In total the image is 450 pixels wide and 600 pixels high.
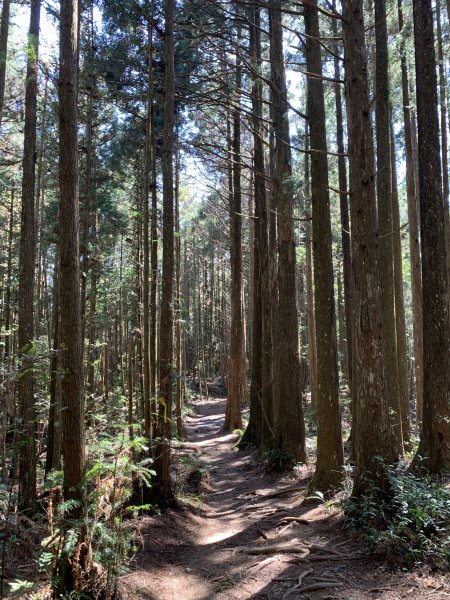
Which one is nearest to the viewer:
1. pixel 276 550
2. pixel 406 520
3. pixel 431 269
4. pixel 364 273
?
pixel 406 520

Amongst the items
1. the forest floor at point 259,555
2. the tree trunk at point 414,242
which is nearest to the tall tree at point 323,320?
the forest floor at point 259,555

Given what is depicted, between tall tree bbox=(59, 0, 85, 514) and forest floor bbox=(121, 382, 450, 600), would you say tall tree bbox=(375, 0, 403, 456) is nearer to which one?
forest floor bbox=(121, 382, 450, 600)

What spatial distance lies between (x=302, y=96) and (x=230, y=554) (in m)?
17.8

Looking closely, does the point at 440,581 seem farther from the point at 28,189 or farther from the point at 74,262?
the point at 28,189

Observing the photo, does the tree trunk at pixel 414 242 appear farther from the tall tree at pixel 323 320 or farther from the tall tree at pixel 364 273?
the tall tree at pixel 364 273

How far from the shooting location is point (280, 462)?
10000 mm

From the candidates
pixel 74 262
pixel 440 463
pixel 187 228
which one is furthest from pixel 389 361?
pixel 187 228

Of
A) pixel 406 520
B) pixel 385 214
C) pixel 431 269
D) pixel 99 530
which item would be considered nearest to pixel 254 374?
pixel 385 214

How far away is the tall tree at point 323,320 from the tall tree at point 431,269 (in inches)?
60.5

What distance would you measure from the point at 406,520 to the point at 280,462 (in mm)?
5450

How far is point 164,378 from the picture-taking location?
7305 millimetres

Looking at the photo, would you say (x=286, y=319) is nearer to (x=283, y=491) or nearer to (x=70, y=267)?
(x=283, y=491)

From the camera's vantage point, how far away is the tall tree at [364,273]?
231 inches

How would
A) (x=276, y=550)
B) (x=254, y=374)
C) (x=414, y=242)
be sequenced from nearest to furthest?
(x=276, y=550), (x=414, y=242), (x=254, y=374)
